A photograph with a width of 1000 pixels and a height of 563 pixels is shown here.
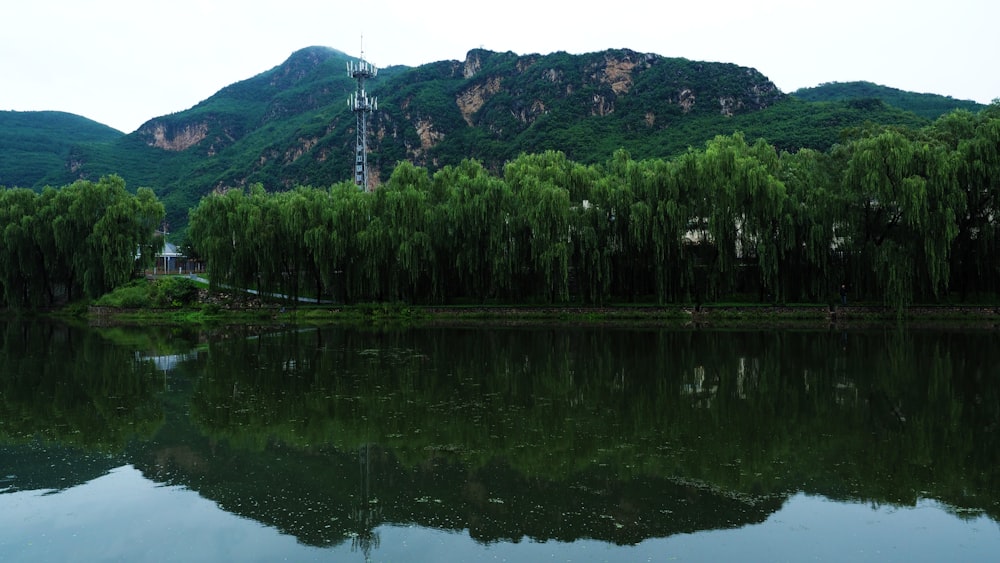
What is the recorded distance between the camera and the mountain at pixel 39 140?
12900 centimetres

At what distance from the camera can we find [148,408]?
15805 millimetres

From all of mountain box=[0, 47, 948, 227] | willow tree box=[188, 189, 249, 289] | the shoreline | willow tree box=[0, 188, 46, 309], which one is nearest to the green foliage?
the shoreline

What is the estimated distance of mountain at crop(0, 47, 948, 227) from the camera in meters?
97.8

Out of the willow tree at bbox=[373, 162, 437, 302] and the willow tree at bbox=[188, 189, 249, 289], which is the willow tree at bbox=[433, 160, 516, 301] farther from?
the willow tree at bbox=[188, 189, 249, 289]

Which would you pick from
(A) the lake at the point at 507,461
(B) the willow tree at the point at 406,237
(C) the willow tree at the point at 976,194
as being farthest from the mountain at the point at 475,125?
(A) the lake at the point at 507,461

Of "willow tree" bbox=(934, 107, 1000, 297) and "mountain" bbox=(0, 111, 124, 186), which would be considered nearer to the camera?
"willow tree" bbox=(934, 107, 1000, 297)

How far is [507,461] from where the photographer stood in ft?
36.0

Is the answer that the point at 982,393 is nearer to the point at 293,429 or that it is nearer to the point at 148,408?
the point at 293,429

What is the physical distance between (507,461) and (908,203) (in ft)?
103

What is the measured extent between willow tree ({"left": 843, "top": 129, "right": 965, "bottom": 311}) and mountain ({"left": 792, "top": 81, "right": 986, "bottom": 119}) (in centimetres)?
7074

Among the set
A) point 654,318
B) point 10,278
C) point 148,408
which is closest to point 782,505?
point 148,408

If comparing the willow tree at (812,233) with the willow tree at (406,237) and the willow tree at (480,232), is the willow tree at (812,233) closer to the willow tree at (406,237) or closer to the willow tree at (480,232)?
the willow tree at (480,232)

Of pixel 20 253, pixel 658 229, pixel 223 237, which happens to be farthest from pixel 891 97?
pixel 20 253

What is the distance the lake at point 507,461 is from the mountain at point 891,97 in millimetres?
96043
